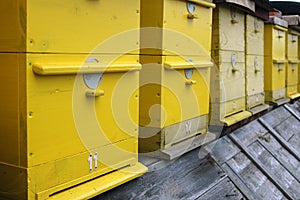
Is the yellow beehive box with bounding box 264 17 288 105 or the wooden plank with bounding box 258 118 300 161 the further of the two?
the yellow beehive box with bounding box 264 17 288 105

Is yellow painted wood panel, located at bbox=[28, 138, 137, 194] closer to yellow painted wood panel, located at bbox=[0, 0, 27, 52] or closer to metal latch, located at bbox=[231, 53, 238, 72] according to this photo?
yellow painted wood panel, located at bbox=[0, 0, 27, 52]

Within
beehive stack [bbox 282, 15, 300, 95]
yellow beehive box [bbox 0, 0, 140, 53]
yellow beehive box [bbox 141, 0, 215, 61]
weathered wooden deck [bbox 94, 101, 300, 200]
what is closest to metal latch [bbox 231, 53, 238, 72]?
weathered wooden deck [bbox 94, 101, 300, 200]

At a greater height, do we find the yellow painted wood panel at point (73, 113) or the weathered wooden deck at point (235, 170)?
the yellow painted wood panel at point (73, 113)

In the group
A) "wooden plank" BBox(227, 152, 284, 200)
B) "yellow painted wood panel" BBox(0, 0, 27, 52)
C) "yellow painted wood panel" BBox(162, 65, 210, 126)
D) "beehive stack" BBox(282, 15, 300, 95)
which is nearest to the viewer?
Answer: "yellow painted wood panel" BBox(0, 0, 27, 52)

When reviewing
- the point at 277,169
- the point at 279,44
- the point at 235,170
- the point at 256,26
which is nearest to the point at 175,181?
the point at 235,170

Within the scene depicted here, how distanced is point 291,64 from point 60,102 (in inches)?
170

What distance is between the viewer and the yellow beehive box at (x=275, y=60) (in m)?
4.10

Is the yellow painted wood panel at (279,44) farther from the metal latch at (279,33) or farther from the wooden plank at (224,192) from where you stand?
the wooden plank at (224,192)

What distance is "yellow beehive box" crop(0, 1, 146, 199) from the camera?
1279mm

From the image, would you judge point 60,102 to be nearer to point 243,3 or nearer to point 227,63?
point 227,63

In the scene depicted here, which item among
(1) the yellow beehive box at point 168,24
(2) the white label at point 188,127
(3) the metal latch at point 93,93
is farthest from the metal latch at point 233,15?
(3) the metal latch at point 93,93

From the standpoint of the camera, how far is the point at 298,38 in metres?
5.57

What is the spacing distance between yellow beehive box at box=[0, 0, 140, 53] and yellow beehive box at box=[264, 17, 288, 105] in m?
2.80

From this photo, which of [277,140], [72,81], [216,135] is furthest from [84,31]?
[277,140]
